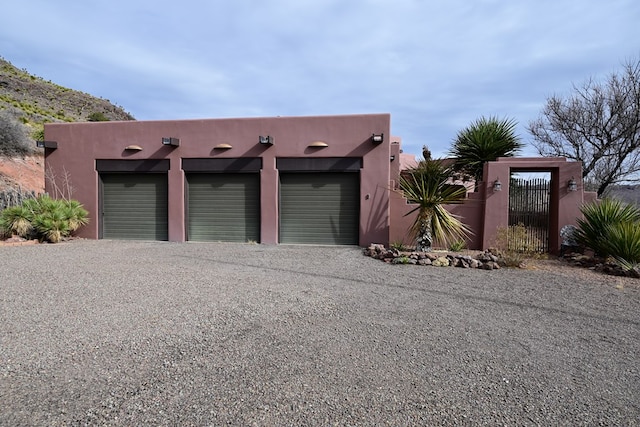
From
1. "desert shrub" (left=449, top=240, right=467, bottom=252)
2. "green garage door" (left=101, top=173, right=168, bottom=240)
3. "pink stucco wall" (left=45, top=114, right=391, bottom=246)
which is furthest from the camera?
"green garage door" (left=101, top=173, right=168, bottom=240)

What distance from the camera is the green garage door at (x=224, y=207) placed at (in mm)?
13234

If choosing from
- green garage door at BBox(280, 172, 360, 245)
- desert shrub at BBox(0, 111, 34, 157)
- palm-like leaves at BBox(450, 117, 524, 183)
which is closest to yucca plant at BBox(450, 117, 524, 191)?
palm-like leaves at BBox(450, 117, 524, 183)

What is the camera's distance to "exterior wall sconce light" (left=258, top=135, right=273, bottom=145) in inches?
488

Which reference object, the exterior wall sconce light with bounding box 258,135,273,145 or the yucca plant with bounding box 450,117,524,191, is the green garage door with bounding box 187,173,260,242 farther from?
the yucca plant with bounding box 450,117,524,191

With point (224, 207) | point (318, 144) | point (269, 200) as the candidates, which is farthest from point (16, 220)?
point (318, 144)

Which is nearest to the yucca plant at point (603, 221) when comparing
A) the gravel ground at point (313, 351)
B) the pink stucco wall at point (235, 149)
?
the gravel ground at point (313, 351)

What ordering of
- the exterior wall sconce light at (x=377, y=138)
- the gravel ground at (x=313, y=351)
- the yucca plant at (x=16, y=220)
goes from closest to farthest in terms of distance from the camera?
the gravel ground at (x=313, y=351) < the exterior wall sconce light at (x=377, y=138) < the yucca plant at (x=16, y=220)

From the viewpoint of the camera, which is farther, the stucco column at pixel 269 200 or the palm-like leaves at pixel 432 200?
the stucco column at pixel 269 200

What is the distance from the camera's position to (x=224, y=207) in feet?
44.1

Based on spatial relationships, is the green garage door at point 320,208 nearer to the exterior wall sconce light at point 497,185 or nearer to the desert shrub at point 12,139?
the exterior wall sconce light at point 497,185

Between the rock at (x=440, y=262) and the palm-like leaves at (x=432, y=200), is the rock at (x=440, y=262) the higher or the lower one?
the lower one

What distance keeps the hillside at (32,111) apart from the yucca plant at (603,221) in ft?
76.7

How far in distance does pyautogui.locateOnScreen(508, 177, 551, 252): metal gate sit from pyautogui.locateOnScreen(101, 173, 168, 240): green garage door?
1183cm

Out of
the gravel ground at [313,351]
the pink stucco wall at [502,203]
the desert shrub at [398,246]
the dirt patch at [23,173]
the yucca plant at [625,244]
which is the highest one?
the dirt patch at [23,173]
